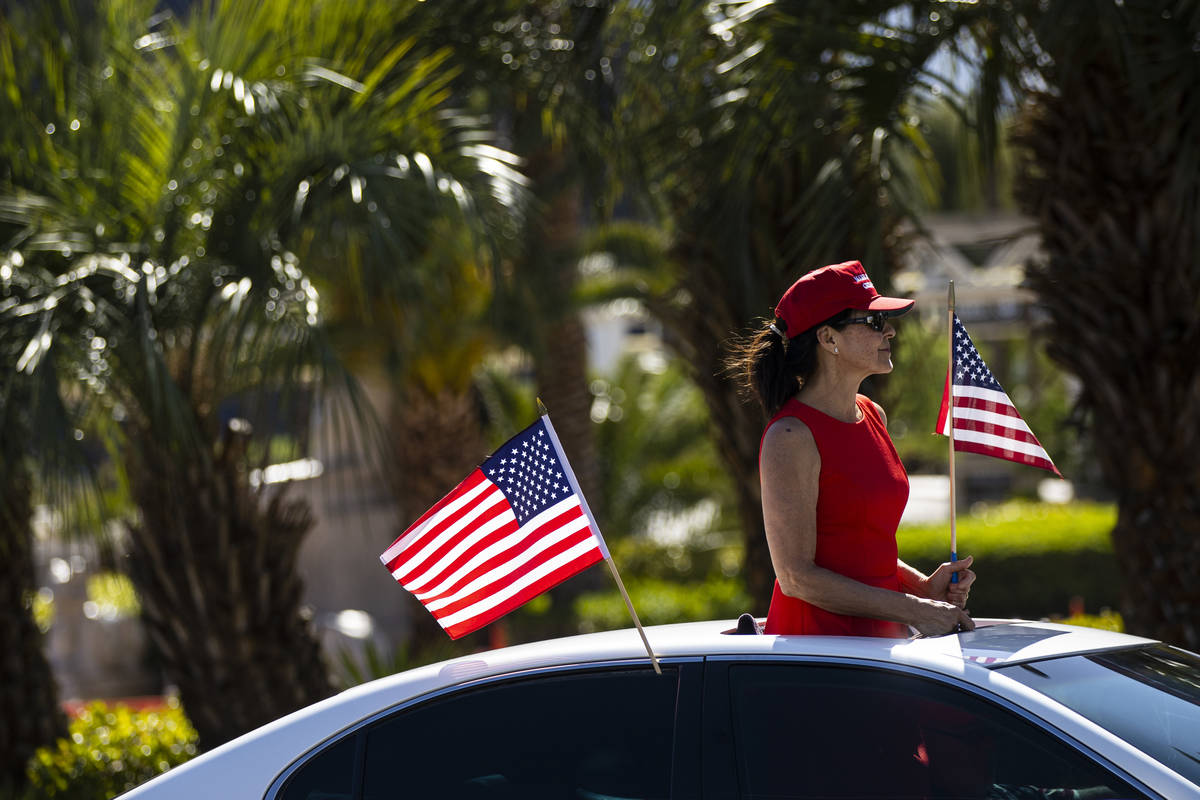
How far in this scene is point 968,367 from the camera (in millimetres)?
3867

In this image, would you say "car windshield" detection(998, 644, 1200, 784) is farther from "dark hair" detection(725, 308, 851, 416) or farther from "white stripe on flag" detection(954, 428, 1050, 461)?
"dark hair" detection(725, 308, 851, 416)

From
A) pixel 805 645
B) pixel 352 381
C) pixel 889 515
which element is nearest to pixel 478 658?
pixel 805 645

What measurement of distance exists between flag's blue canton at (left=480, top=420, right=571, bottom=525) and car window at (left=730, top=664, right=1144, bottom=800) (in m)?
0.77

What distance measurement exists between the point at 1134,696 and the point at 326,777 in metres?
1.78

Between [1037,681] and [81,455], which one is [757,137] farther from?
[1037,681]

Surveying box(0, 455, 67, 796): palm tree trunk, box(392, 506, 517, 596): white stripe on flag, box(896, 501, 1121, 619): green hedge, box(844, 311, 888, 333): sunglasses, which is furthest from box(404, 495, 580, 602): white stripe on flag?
box(896, 501, 1121, 619): green hedge

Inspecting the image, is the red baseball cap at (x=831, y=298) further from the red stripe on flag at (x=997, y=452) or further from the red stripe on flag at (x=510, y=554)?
the red stripe on flag at (x=510, y=554)

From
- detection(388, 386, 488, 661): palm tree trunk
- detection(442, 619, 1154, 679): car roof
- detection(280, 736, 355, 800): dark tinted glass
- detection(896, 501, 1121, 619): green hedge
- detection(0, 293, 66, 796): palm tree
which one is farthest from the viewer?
detection(896, 501, 1121, 619): green hedge

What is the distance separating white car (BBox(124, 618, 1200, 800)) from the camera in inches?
103

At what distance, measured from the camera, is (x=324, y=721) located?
308 cm

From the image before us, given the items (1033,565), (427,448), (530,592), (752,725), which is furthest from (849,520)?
(1033,565)

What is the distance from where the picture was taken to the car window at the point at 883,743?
260 cm

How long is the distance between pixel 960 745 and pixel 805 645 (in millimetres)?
378

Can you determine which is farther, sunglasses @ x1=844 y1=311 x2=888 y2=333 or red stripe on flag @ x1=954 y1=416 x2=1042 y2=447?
red stripe on flag @ x1=954 y1=416 x2=1042 y2=447
